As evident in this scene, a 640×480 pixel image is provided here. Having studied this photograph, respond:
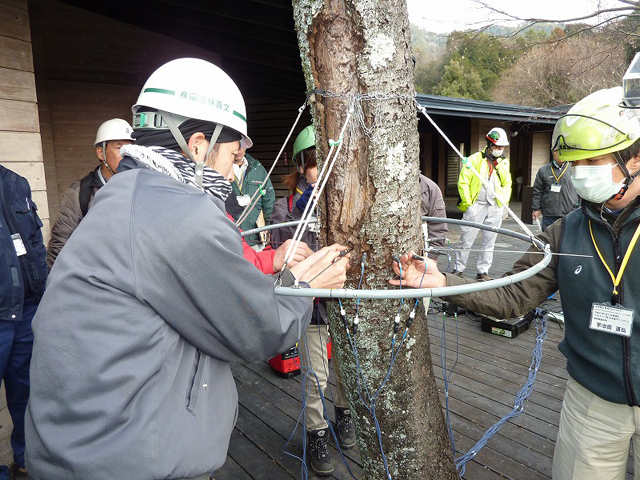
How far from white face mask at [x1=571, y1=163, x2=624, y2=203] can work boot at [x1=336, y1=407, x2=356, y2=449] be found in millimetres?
1879

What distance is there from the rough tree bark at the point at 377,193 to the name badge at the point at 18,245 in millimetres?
1782

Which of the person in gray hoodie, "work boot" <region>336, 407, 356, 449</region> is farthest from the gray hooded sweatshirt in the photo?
"work boot" <region>336, 407, 356, 449</region>

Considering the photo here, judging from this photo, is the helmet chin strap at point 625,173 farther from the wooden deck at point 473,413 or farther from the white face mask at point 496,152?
the white face mask at point 496,152

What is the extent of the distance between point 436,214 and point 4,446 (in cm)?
346

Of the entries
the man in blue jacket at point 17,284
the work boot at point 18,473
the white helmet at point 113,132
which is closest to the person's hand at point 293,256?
the man in blue jacket at point 17,284

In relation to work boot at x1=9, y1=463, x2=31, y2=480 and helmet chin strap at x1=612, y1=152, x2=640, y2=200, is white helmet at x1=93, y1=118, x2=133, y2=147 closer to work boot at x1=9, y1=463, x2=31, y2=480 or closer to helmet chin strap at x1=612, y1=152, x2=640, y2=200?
work boot at x1=9, y1=463, x2=31, y2=480

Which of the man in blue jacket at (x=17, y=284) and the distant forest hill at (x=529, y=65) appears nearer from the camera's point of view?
the man in blue jacket at (x=17, y=284)

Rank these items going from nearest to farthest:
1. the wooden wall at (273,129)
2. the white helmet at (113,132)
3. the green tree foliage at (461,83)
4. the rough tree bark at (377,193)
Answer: the rough tree bark at (377,193)
the white helmet at (113,132)
the wooden wall at (273,129)
the green tree foliage at (461,83)

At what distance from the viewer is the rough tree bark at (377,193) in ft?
4.37

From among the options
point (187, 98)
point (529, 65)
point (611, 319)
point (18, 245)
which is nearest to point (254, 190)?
point (18, 245)

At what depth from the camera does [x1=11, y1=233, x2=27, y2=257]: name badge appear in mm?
2252

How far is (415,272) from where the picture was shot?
58.4 inches

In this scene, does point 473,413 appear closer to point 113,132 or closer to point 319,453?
point 319,453

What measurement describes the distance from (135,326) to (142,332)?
0.07 ft
